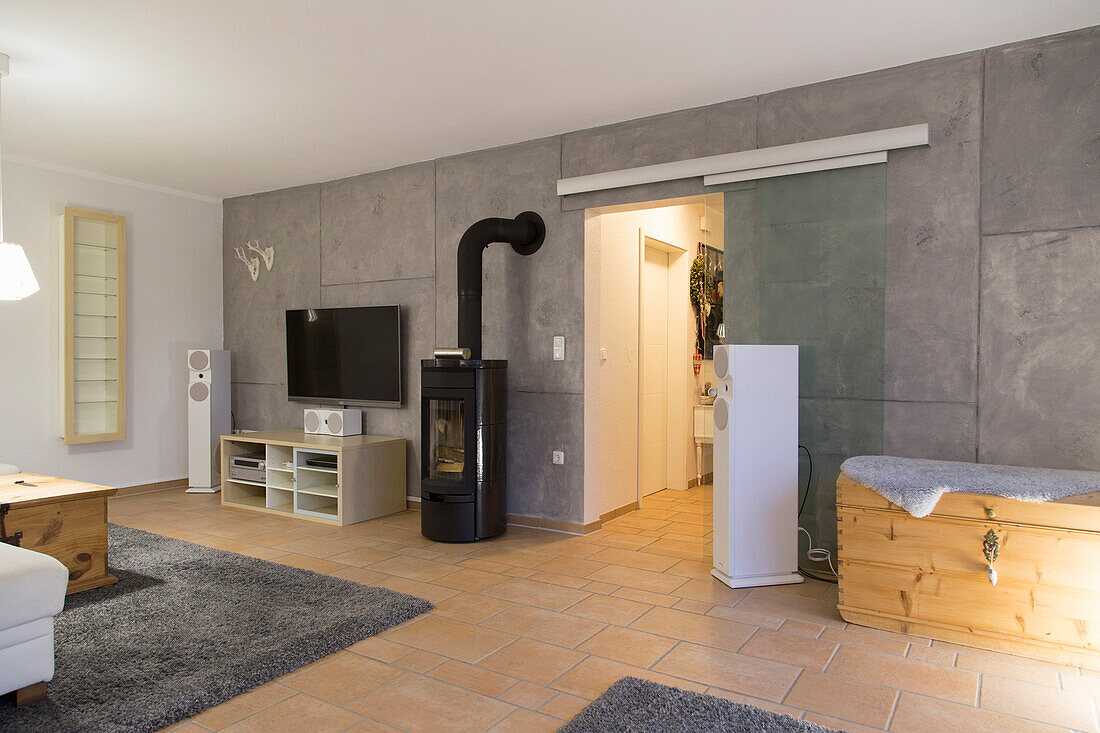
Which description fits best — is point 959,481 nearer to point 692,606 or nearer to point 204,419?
point 692,606

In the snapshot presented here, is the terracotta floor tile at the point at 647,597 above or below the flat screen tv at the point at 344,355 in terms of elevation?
below

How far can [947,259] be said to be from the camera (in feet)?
11.2

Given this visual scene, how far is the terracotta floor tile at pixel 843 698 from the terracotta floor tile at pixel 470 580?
1.64 metres

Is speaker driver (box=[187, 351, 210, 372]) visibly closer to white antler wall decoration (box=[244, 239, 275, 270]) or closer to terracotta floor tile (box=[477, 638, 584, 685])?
white antler wall decoration (box=[244, 239, 275, 270])

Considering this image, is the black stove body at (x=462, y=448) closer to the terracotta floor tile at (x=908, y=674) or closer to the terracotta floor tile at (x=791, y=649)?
the terracotta floor tile at (x=791, y=649)

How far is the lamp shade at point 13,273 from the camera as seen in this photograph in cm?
343

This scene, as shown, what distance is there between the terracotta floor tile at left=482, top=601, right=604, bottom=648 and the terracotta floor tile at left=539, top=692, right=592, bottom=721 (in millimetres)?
429

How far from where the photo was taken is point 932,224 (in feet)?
11.3

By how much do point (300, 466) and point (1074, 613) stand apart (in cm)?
460

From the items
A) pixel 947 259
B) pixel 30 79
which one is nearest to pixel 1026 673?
pixel 947 259

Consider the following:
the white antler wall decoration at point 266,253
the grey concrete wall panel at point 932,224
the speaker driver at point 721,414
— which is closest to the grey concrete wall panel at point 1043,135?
the grey concrete wall panel at point 932,224

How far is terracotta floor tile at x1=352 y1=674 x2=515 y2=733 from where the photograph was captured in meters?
2.20

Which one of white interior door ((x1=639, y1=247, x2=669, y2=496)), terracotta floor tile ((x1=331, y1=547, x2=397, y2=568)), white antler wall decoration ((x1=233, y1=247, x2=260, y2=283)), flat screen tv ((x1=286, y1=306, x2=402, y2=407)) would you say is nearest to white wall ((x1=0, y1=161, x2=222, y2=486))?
white antler wall decoration ((x1=233, y1=247, x2=260, y2=283))

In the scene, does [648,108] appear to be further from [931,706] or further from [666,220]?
[931,706]
